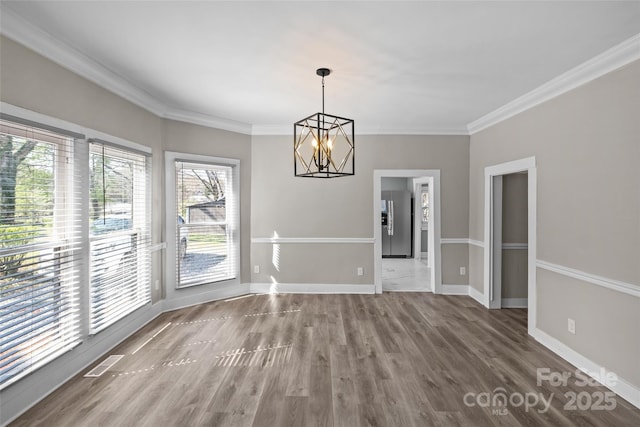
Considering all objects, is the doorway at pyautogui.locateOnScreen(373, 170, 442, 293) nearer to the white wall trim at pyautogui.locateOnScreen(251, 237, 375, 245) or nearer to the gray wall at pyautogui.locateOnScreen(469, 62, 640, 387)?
the white wall trim at pyautogui.locateOnScreen(251, 237, 375, 245)

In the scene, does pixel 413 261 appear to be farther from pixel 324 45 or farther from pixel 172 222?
pixel 324 45

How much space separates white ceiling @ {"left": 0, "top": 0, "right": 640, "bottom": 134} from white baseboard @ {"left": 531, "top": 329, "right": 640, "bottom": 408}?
258 centimetres

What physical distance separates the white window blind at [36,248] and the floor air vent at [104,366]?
286mm

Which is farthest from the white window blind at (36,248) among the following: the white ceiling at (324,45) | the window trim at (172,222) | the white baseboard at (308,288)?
the white baseboard at (308,288)

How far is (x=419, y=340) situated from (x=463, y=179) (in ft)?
9.45

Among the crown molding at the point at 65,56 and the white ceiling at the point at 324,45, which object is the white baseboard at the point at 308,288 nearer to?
the white ceiling at the point at 324,45

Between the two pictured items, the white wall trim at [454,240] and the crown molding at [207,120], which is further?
the white wall trim at [454,240]

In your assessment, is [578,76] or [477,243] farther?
[477,243]

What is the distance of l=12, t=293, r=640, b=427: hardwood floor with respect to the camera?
7.40 ft

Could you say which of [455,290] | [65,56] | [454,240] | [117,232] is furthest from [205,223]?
[455,290]

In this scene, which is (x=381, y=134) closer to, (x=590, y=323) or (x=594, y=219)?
(x=594, y=219)

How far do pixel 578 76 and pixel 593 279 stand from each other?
1801 mm

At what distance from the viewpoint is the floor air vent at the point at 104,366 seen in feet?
9.18

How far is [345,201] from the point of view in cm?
533
